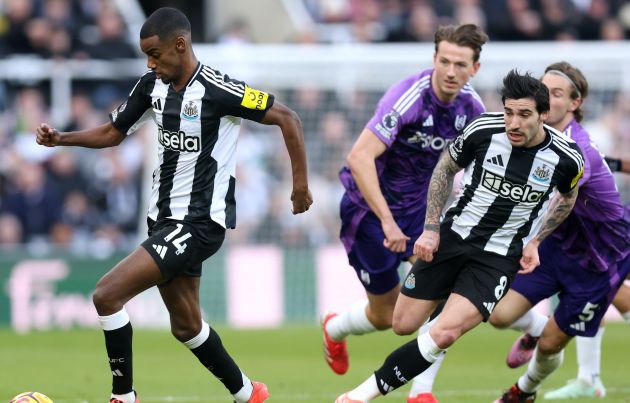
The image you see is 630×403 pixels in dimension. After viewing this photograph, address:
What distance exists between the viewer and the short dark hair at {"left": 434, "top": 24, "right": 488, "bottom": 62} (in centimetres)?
890

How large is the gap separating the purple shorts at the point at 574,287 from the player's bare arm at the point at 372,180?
126 cm

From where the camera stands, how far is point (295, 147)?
803 cm

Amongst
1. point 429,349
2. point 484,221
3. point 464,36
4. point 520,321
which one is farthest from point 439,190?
point 520,321

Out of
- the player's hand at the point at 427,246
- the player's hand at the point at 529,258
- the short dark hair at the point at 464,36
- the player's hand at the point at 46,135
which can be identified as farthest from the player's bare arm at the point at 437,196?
the player's hand at the point at 46,135

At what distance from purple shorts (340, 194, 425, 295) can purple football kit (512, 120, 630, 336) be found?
37.4 inches

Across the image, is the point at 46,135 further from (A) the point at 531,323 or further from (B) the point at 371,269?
(A) the point at 531,323

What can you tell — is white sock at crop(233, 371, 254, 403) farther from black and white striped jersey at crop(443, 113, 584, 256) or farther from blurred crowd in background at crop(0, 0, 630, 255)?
blurred crowd in background at crop(0, 0, 630, 255)

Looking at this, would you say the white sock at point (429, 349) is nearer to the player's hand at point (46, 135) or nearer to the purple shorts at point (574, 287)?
the purple shorts at point (574, 287)

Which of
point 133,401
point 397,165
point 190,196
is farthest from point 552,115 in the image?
point 133,401

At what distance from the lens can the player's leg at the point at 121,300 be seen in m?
7.71

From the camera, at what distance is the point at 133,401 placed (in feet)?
26.1

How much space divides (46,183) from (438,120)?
9.26 metres

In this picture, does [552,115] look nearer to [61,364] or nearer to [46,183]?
[61,364]

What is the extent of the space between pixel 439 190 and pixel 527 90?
0.91 meters
